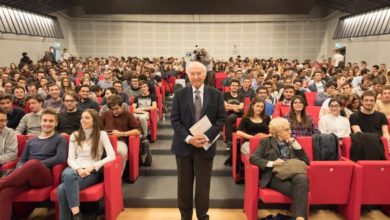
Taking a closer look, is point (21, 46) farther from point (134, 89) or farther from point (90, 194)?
point (90, 194)

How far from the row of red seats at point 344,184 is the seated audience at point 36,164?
1.86 metres

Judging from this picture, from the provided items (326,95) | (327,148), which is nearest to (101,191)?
(327,148)

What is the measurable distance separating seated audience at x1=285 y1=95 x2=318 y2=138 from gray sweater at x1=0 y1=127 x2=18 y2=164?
2.96 meters

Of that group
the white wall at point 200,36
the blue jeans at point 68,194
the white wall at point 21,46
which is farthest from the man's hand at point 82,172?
the white wall at point 200,36

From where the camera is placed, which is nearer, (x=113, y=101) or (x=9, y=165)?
(x=9, y=165)

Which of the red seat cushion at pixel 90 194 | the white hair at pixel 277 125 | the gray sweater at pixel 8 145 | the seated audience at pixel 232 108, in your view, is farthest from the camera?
the seated audience at pixel 232 108

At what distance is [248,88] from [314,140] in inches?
103

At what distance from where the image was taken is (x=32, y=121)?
4.59 m

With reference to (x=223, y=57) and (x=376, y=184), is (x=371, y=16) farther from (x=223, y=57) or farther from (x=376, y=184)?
(x=376, y=184)

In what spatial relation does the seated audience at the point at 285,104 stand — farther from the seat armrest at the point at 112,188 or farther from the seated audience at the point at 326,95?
the seat armrest at the point at 112,188

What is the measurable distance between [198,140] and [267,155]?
91 cm

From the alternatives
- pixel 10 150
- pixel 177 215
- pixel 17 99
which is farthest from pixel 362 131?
pixel 17 99

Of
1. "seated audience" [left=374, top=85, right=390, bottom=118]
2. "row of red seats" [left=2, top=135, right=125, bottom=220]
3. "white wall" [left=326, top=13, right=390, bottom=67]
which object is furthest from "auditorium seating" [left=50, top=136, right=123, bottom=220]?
"white wall" [left=326, top=13, right=390, bottom=67]

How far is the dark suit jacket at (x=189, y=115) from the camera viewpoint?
3.16 meters
